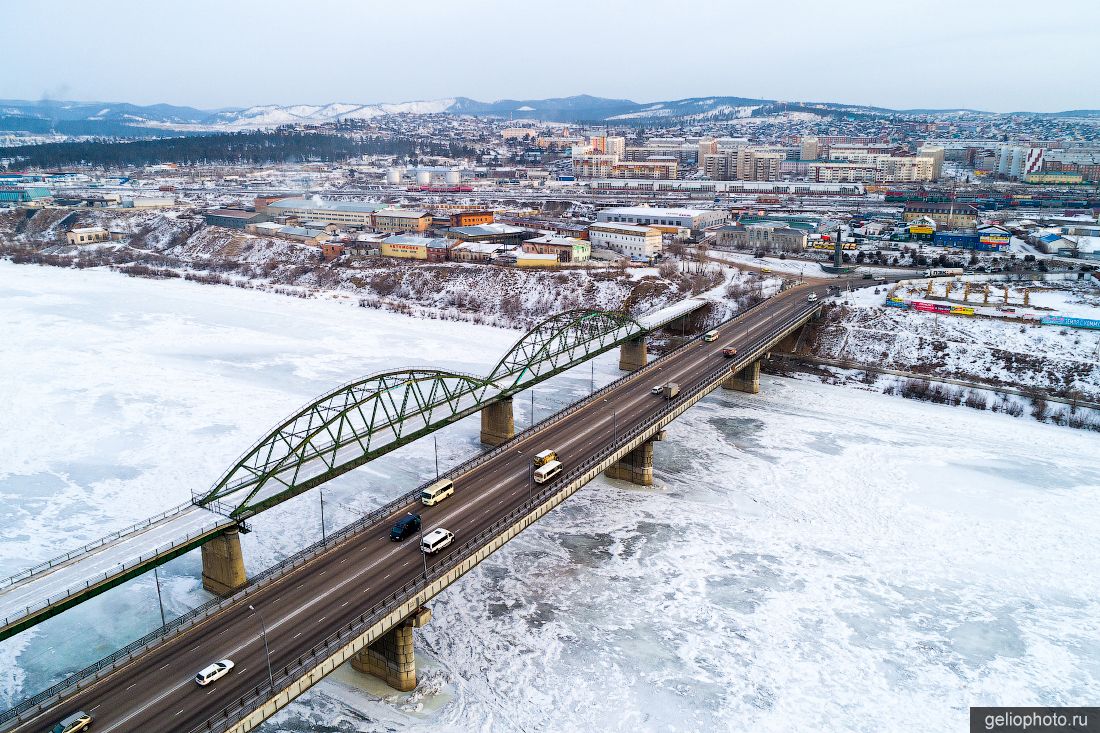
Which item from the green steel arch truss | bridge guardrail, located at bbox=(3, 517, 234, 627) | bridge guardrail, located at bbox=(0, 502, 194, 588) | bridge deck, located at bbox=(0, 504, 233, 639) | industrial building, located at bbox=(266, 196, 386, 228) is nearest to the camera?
bridge guardrail, located at bbox=(3, 517, 234, 627)

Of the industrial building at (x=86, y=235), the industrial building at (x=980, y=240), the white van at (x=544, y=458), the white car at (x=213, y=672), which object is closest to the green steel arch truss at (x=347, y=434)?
the white van at (x=544, y=458)

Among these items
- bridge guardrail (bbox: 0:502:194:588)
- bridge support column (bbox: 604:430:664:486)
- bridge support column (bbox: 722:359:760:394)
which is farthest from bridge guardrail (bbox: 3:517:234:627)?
bridge support column (bbox: 722:359:760:394)

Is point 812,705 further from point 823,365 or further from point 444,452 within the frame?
point 823,365

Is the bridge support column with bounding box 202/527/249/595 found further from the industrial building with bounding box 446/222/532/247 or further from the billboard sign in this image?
the industrial building with bounding box 446/222/532/247

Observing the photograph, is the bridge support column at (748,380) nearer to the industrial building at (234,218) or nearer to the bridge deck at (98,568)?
the bridge deck at (98,568)

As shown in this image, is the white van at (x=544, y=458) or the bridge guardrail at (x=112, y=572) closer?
the bridge guardrail at (x=112, y=572)

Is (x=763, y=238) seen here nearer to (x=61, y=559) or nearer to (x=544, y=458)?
(x=544, y=458)

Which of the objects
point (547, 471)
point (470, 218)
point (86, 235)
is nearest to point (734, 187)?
point (470, 218)
